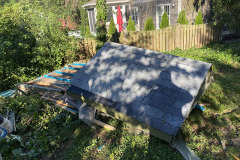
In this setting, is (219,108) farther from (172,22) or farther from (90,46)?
(172,22)

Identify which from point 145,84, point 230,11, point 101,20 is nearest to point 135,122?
point 145,84

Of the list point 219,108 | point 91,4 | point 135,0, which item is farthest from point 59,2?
point 219,108

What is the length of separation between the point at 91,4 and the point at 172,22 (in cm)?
923

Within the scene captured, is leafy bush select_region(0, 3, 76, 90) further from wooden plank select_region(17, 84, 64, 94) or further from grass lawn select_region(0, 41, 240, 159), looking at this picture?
grass lawn select_region(0, 41, 240, 159)

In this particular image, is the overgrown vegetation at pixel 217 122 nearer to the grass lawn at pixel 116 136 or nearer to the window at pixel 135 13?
the grass lawn at pixel 116 136

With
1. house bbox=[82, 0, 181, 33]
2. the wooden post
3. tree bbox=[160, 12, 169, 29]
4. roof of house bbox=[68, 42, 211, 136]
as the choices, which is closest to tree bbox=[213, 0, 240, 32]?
the wooden post

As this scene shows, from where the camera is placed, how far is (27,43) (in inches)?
332

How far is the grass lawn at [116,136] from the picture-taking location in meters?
3.56

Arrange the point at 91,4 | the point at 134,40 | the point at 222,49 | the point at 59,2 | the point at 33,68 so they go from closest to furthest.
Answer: the point at 33,68
the point at 222,49
the point at 134,40
the point at 91,4
the point at 59,2

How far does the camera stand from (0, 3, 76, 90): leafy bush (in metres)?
7.89

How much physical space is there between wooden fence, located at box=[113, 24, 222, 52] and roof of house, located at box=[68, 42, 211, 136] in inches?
232

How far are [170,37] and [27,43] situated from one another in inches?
307

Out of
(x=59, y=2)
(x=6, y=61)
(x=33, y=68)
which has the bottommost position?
(x=33, y=68)

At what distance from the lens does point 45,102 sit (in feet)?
18.6
